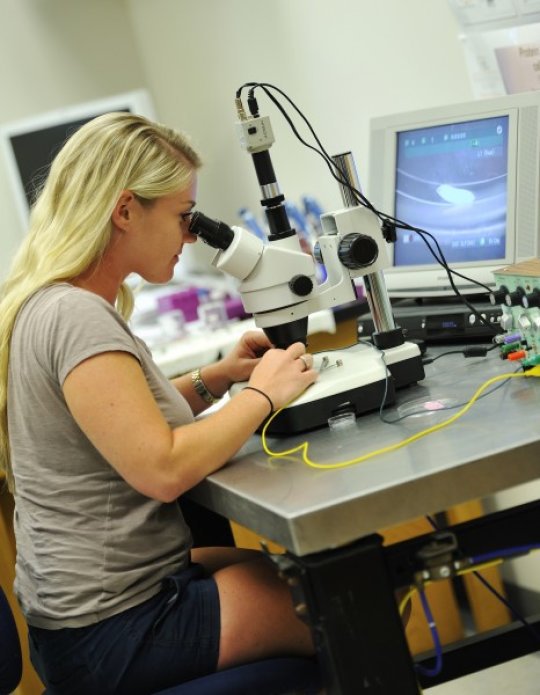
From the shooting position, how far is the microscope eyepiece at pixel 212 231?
1.67 meters

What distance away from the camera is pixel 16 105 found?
4.64m

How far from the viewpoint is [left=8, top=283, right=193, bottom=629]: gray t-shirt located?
4.96ft

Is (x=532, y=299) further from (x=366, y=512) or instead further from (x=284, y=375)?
(x=366, y=512)

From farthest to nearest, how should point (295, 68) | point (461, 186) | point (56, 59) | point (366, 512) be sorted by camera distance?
point (56, 59) < point (295, 68) < point (461, 186) < point (366, 512)

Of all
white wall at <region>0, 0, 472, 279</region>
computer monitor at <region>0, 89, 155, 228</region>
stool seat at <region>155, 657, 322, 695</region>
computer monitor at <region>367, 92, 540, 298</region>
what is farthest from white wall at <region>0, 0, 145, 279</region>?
stool seat at <region>155, 657, 322, 695</region>

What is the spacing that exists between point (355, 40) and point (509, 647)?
1.94 m

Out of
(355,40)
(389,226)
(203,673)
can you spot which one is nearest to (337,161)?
(389,226)

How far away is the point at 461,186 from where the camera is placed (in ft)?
6.95

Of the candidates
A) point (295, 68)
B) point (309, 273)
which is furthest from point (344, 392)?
point (295, 68)

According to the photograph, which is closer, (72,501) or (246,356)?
(72,501)

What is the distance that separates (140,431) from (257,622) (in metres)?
0.33

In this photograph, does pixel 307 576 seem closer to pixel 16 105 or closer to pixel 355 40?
pixel 355 40

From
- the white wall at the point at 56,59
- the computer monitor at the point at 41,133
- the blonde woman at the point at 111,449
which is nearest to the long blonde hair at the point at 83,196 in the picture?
the blonde woman at the point at 111,449

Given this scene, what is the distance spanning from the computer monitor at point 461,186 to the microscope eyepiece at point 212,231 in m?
0.59
